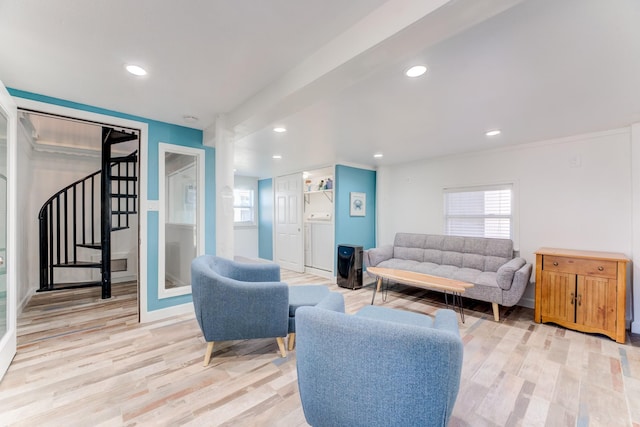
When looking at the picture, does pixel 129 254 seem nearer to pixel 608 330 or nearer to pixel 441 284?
pixel 441 284

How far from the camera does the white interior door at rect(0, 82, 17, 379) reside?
203 cm

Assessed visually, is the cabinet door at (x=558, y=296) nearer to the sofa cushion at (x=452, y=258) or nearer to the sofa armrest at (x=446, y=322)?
the sofa cushion at (x=452, y=258)

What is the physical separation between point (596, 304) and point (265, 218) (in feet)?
19.1

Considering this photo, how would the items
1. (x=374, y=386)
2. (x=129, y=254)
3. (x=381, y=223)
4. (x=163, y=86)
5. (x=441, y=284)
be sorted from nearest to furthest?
1. (x=374, y=386)
2. (x=163, y=86)
3. (x=441, y=284)
4. (x=129, y=254)
5. (x=381, y=223)

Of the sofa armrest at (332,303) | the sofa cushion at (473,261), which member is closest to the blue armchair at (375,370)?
the sofa armrest at (332,303)

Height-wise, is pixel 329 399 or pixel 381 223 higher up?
pixel 381 223

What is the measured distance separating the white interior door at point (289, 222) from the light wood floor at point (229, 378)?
2955 millimetres

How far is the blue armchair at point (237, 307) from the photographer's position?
202 cm

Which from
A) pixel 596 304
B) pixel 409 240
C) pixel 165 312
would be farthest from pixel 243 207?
pixel 596 304

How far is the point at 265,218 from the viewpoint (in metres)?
6.71

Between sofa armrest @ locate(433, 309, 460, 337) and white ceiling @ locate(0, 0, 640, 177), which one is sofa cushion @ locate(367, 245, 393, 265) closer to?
white ceiling @ locate(0, 0, 640, 177)

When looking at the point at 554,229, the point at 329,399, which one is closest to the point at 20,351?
the point at 329,399

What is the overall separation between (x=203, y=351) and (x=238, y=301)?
2.49 feet

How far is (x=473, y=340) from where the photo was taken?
104 inches
